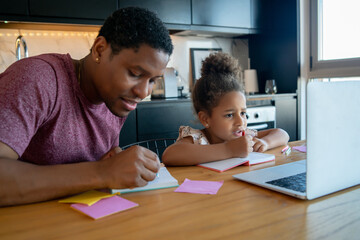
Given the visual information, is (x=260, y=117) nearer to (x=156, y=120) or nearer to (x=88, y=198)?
(x=156, y=120)

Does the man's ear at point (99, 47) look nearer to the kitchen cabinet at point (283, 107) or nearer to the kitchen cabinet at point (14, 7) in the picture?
the kitchen cabinet at point (14, 7)

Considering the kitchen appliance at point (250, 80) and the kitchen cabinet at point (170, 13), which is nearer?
the kitchen cabinet at point (170, 13)

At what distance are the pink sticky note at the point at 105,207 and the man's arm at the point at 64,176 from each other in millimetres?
43

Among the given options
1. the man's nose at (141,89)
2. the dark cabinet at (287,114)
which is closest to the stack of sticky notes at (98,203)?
the man's nose at (141,89)

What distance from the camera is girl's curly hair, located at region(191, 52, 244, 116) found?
151 centimetres

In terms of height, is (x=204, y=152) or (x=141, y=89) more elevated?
(x=141, y=89)

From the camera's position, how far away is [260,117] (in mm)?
2936

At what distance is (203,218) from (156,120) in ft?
6.24

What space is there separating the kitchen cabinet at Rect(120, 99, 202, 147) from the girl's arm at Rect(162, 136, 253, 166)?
46.1 inches

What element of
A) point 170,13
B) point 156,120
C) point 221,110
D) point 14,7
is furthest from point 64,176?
point 170,13

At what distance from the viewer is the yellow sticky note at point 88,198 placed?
73 centimetres

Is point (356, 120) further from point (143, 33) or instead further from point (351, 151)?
point (143, 33)

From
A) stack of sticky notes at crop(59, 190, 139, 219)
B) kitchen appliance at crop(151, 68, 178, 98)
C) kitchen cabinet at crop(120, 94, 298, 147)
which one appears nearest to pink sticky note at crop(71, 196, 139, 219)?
stack of sticky notes at crop(59, 190, 139, 219)

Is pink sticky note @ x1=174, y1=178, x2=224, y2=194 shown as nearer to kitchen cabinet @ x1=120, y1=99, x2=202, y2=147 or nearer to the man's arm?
the man's arm
